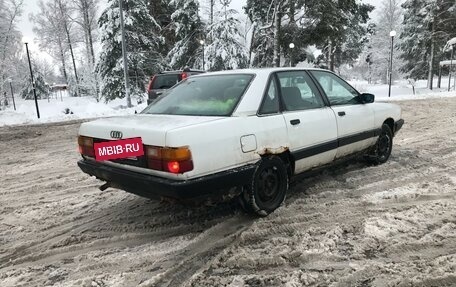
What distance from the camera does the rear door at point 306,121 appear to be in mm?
3924

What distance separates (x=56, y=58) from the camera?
4191 centimetres

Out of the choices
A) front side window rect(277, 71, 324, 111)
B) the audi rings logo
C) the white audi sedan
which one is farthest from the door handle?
the audi rings logo

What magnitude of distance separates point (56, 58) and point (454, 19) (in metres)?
39.3

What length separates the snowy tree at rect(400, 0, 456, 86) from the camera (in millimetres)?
29078

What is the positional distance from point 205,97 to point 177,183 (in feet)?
3.99

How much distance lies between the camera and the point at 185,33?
28.9 m

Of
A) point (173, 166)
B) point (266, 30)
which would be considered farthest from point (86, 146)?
point (266, 30)

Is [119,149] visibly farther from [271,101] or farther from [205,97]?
[271,101]

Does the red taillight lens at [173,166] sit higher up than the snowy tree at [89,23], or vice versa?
the snowy tree at [89,23]

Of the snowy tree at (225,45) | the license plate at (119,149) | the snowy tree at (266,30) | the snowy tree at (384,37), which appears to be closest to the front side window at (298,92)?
the license plate at (119,149)

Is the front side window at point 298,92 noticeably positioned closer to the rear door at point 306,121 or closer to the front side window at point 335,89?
the rear door at point 306,121

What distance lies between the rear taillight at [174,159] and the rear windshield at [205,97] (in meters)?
0.68

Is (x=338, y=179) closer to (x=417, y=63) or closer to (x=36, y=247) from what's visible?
(x=36, y=247)

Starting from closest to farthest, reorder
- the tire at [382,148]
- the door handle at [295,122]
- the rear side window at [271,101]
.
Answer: the rear side window at [271,101] < the door handle at [295,122] < the tire at [382,148]
